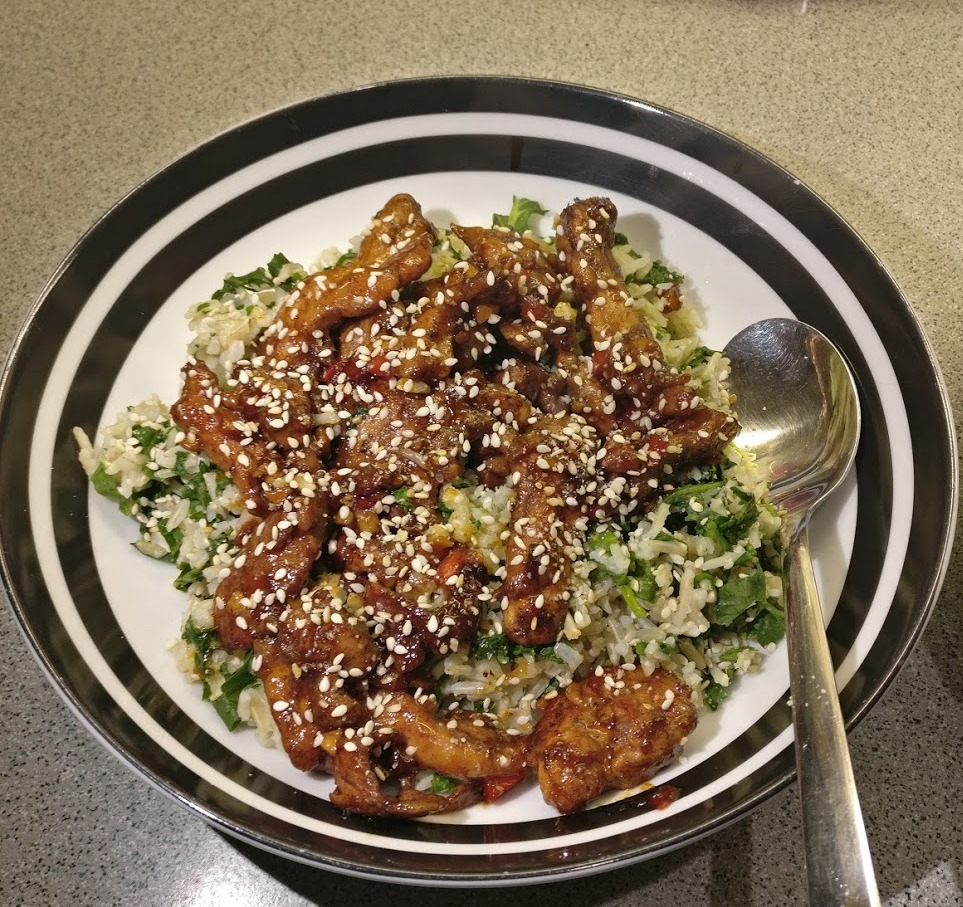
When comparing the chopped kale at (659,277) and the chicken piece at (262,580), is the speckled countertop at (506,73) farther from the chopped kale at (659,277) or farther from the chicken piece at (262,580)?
the chopped kale at (659,277)

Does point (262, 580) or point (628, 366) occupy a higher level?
point (628, 366)

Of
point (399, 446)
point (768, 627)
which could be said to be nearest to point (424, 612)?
point (399, 446)

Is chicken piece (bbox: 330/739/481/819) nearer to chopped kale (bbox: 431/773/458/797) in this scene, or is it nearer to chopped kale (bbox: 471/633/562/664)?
chopped kale (bbox: 431/773/458/797)

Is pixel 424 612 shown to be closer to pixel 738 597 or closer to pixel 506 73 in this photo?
pixel 738 597

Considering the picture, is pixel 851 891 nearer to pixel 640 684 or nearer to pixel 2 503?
pixel 640 684

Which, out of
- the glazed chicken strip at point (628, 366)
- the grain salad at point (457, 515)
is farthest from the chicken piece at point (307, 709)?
the glazed chicken strip at point (628, 366)

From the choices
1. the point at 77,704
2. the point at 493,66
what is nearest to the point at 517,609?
the point at 77,704

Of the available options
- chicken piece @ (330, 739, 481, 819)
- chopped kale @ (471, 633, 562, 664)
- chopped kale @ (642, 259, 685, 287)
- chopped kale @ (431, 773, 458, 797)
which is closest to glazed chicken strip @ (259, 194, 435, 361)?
chopped kale @ (642, 259, 685, 287)
